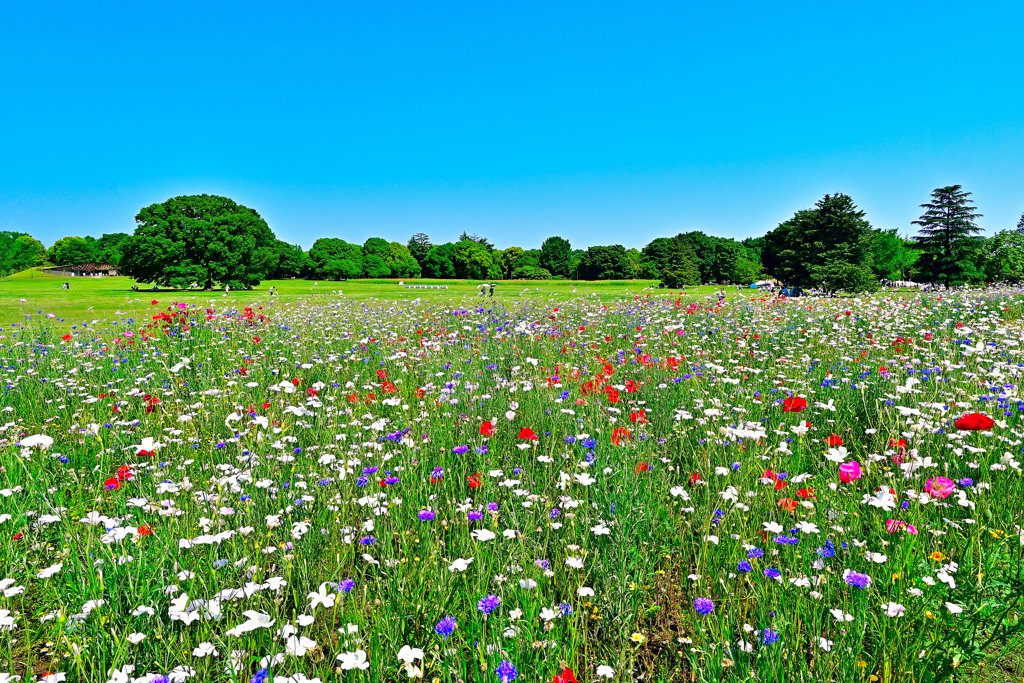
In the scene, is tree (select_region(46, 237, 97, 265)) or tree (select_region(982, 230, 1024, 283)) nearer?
tree (select_region(982, 230, 1024, 283))

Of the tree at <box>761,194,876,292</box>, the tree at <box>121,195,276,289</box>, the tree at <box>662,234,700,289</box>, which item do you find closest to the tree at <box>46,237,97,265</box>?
the tree at <box>121,195,276,289</box>

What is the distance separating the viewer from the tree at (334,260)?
316ft

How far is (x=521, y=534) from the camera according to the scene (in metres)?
2.69

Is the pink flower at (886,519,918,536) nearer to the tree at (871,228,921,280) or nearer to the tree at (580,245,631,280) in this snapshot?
the tree at (871,228,921,280)

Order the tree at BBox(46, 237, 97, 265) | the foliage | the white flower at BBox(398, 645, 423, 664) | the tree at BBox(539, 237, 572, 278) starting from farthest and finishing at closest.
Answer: the tree at BBox(46, 237, 97, 265), the tree at BBox(539, 237, 572, 278), the foliage, the white flower at BBox(398, 645, 423, 664)

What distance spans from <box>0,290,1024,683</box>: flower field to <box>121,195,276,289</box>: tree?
49461 millimetres

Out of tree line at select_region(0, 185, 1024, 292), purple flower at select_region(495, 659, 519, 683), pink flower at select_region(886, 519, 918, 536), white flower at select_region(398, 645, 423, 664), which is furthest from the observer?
tree line at select_region(0, 185, 1024, 292)

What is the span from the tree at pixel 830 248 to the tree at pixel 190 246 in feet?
166

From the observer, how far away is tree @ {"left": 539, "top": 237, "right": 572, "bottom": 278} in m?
114

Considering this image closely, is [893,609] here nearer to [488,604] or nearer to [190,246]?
[488,604]

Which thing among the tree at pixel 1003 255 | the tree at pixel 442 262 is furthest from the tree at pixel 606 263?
the tree at pixel 1003 255

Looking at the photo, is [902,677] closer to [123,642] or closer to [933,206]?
[123,642]

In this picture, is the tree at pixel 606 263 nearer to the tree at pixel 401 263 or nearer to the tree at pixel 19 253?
the tree at pixel 401 263

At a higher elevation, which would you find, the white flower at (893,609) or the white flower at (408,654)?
the white flower at (893,609)
